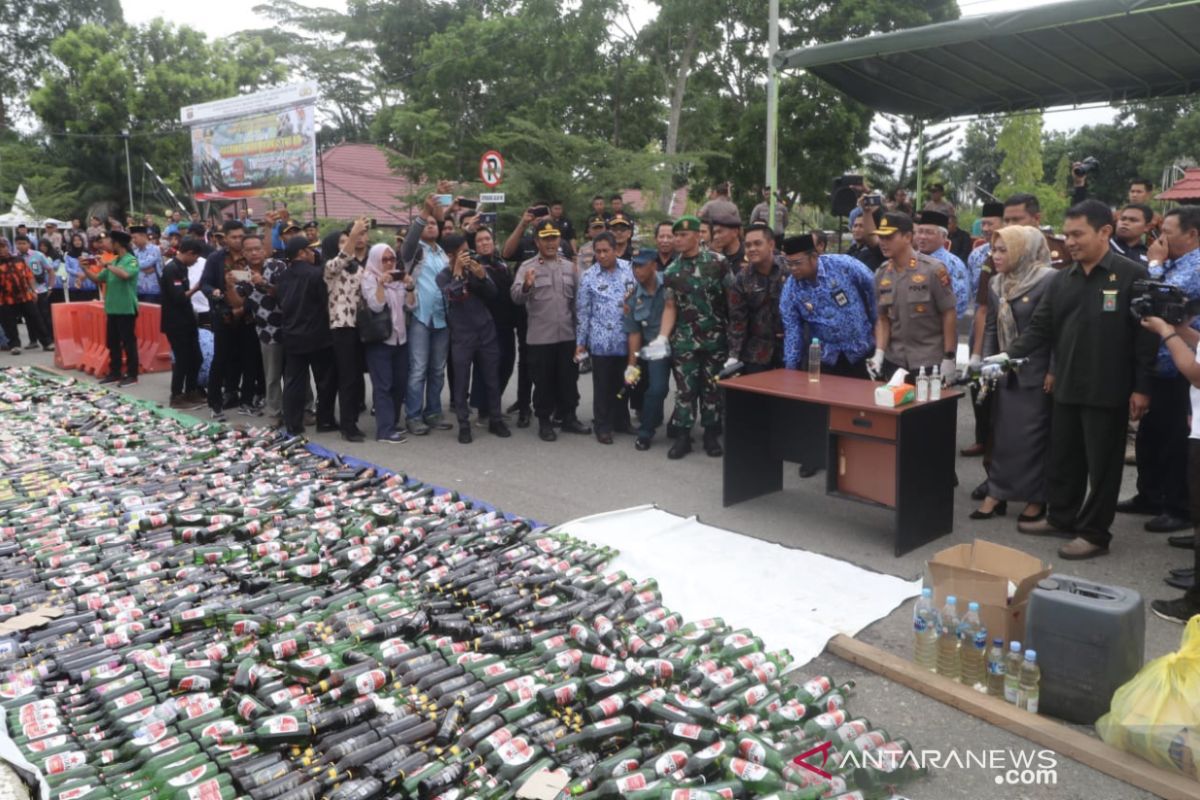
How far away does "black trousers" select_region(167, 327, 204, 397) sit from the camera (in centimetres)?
985

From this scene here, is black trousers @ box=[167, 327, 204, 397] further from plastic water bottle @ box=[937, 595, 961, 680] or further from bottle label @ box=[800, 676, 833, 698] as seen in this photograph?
plastic water bottle @ box=[937, 595, 961, 680]

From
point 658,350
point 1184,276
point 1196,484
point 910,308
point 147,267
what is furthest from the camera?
point 147,267

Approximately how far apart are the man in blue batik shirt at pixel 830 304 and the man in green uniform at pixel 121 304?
324 inches

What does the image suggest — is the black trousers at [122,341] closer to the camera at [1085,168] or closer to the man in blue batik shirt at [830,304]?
the man in blue batik shirt at [830,304]

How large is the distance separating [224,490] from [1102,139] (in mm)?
54294

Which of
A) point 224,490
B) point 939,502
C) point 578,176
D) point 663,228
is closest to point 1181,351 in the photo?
point 939,502

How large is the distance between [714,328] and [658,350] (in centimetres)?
50

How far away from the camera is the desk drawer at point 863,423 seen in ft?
16.6

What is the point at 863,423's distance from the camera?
5.20 m

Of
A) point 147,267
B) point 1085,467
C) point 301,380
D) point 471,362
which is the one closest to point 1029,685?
point 1085,467

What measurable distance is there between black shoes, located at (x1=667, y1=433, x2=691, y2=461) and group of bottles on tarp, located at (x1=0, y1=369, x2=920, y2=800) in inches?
85.2

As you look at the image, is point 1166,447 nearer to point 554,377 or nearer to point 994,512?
point 994,512

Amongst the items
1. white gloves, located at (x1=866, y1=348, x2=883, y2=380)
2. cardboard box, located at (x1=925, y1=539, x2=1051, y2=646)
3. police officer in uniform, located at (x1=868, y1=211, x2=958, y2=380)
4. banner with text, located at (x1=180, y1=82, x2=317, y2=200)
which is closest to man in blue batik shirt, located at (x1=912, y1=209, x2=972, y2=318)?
police officer in uniform, located at (x1=868, y1=211, x2=958, y2=380)

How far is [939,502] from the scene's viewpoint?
17.6ft
